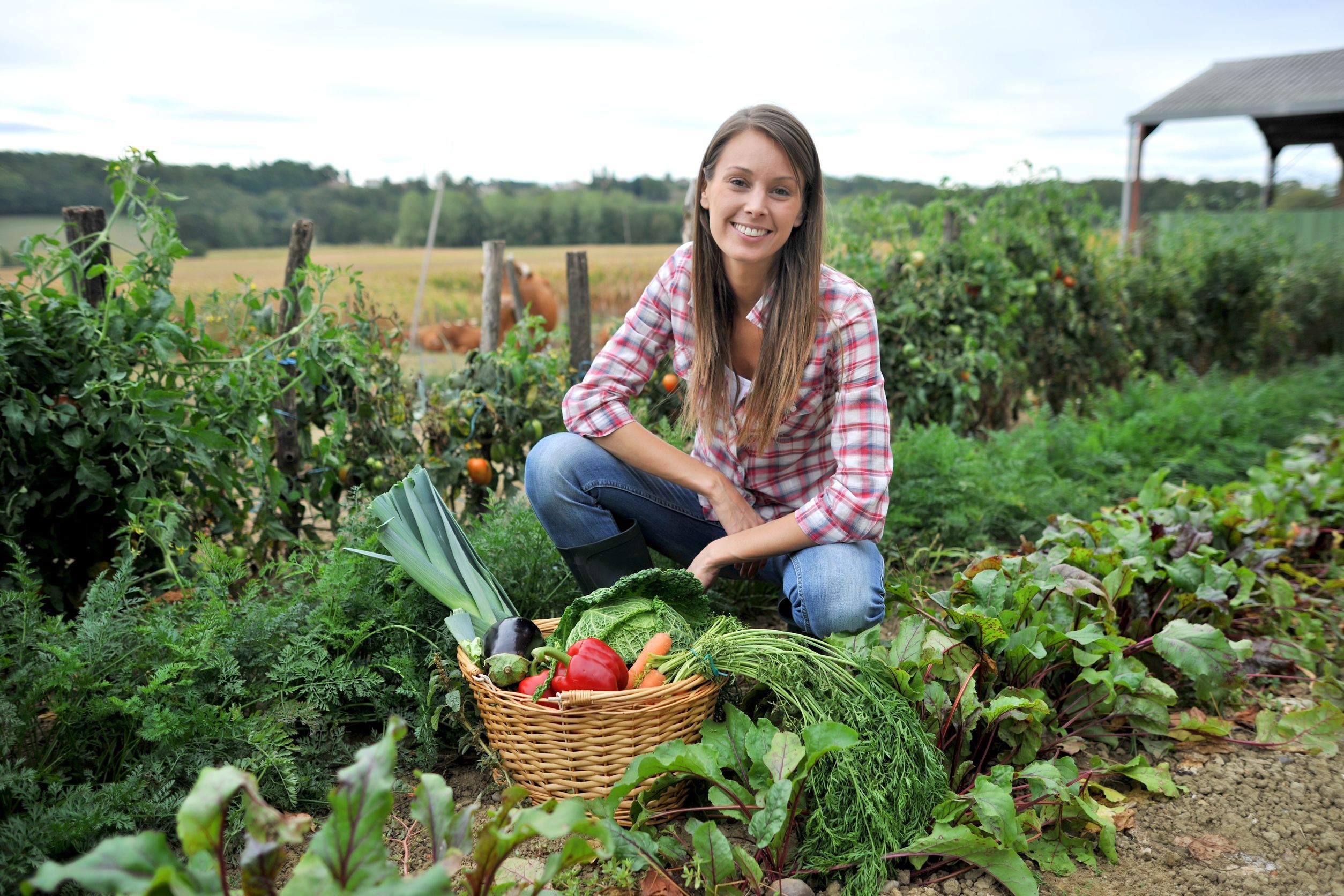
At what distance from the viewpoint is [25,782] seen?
1542mm

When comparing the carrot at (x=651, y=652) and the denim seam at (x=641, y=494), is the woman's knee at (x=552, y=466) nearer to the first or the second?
the denim seam at (x=641, y=494)

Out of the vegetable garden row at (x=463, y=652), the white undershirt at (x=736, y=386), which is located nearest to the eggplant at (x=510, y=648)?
the vegetable garden row at (x=463, y=652)

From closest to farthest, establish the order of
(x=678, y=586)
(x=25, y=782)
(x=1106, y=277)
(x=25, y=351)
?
(x=25, y=782) < (x=678, y=586) < (x=25, y=351) < (x=1106, y=277)

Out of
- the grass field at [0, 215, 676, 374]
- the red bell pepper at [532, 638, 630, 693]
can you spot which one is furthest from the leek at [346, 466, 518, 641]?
the grass field at [0, 215, 676, 374]

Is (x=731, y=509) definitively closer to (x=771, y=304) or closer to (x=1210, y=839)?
(x=771, y=304)

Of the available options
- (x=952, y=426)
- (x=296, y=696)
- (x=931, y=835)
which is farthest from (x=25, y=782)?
(x=952, y=426)

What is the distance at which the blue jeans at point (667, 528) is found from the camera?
1.96 metres

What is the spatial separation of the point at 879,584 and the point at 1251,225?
7.03m

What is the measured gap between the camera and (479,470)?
2.89 meters

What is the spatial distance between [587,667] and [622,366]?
0.87 meters

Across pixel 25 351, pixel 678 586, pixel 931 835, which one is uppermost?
pixel 25 351

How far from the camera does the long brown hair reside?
6.55ft

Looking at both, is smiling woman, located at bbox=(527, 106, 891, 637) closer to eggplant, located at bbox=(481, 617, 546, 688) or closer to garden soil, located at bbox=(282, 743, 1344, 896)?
eggplant, located at bbox=(481, 617, 546, 688)

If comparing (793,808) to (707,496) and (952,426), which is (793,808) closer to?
(707,496)
